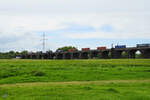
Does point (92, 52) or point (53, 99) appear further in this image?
point (92, 52)

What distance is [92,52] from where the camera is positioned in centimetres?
9206

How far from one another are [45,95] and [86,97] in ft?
7.43

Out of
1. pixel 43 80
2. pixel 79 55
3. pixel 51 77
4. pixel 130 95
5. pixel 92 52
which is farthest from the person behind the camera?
pixel 79 55

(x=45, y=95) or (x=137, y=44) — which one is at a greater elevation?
(x=137, y=44)

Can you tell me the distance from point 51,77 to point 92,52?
73078 millimetres

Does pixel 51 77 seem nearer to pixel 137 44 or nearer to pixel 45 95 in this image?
pixel 45 95

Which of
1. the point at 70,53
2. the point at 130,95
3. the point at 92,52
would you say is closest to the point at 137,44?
the point at 92,52

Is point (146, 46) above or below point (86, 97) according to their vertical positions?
above

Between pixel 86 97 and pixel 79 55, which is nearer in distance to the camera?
pixel 86 97

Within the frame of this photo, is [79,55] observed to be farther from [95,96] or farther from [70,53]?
[95,96]

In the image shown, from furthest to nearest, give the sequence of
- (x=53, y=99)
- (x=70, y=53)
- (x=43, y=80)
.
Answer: (x=70, y=53), (x=43, y=80), (x=53, y=99)

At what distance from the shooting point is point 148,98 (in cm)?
1062

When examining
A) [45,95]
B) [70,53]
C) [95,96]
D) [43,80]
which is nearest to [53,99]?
[45,95]

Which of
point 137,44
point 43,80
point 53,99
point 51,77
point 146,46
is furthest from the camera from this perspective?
point 137,44
